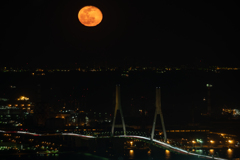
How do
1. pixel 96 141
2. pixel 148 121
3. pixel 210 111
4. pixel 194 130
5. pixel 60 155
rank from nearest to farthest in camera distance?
pixel 60 155 → pixel 96 141 → pixel 194 130 → pixel 148 121 → pixel 210 111

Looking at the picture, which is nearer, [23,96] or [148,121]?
[148,121]

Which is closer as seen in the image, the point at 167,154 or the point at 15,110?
the point at 167,154

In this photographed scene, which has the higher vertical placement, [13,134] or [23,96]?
[23,96]

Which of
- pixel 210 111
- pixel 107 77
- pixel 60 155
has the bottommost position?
pixel 60 155

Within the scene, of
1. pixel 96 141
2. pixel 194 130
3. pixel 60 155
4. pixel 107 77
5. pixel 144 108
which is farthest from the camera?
pixel 144 108

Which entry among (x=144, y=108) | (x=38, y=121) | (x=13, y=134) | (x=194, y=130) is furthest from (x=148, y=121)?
(x=13, y=134)

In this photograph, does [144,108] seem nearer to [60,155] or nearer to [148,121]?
[148,121]

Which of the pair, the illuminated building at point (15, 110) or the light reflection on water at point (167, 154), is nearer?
the light reflection on water at point (167, 154)

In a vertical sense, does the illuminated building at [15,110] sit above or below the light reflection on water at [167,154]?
above

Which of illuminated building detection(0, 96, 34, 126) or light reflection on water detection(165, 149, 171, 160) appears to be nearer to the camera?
light reflection on water detection(165, 149, 171, 160)

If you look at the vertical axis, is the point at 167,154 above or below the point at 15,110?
below
